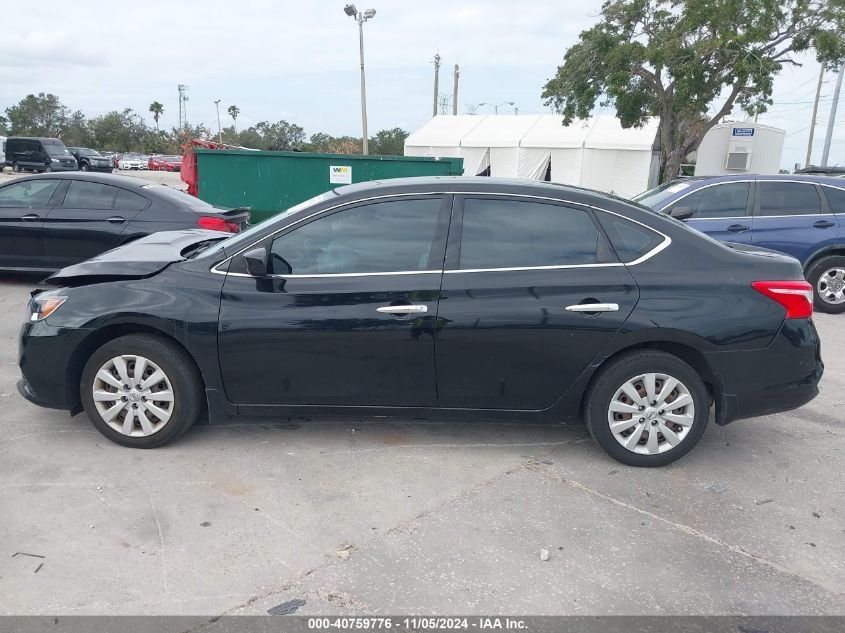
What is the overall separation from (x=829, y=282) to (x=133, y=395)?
8133 mm

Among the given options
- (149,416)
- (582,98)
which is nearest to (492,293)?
(149,416)

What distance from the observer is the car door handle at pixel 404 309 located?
4.01m

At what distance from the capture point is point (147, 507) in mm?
3637

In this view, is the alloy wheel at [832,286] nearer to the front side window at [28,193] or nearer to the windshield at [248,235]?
the windshield at [248,235]

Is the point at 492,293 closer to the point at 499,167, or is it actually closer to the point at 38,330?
the point at 38,330

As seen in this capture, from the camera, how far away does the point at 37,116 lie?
236 ft

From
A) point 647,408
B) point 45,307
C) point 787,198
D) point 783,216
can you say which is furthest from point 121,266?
point 787,198

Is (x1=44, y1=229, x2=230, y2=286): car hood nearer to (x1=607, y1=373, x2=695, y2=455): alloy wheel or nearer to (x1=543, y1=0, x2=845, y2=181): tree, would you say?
(x1=607, y1=373, x2=695, y2=455): alloy wheel

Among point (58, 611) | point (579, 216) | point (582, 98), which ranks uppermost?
point (582, 98)

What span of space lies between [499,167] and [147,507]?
28279 mm

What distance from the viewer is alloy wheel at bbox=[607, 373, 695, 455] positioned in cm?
408

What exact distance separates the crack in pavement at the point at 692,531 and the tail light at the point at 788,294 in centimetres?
141

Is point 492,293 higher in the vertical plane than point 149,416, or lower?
higher

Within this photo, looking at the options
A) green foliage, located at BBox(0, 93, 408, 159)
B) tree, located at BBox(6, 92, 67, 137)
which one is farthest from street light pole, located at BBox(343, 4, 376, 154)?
tree, located at BBox(6, 92, 67, 137)
